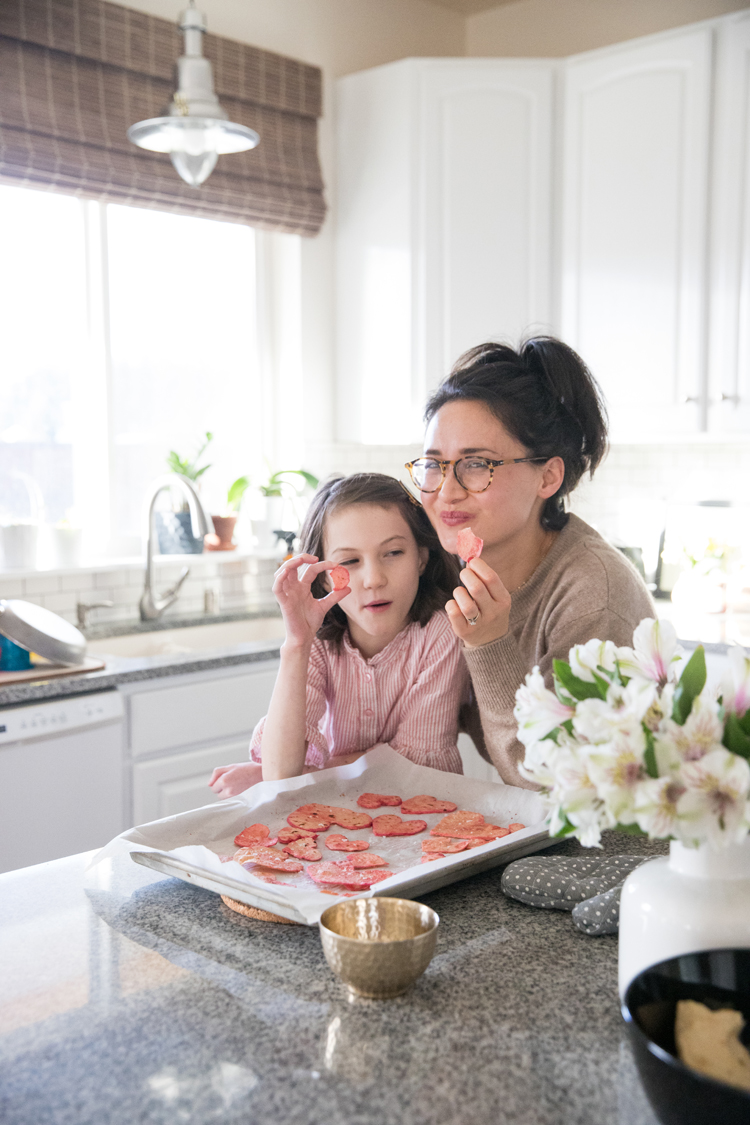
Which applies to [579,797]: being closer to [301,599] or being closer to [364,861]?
[364,861]

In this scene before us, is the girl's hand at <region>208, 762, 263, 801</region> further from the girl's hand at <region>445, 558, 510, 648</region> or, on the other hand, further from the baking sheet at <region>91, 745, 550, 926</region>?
the girl's hand at <region>445, 558, 510, 648</region>

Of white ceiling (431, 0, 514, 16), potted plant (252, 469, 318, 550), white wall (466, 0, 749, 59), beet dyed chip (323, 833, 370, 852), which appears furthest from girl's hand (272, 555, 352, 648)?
white ceiling (431, 0, 514, 16)

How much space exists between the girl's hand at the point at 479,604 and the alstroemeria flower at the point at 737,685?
533 millimetres

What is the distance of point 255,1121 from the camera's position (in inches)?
28.6

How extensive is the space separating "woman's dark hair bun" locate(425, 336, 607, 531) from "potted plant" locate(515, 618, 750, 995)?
30.9 inches

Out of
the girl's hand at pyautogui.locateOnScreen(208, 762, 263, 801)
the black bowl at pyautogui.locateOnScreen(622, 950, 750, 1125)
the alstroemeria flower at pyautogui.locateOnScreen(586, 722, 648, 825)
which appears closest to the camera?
the black bowl at pyautogui.locateOnScreen(622, 950, 750, 1125)

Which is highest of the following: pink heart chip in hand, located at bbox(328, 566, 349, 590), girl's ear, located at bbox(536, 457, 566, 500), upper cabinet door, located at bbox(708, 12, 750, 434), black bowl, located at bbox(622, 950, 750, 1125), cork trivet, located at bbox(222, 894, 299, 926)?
upper cabinet door, located at bbox(708, 12, 750, 434)

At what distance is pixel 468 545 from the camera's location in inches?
57.6

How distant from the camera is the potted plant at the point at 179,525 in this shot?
3.36 meters

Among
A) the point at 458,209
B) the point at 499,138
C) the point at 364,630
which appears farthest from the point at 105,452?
the point at 364,630

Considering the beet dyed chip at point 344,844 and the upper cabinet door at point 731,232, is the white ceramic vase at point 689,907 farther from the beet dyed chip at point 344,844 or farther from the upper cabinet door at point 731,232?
the upper cabinet door at point 731,232

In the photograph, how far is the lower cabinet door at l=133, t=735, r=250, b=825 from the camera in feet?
8.38

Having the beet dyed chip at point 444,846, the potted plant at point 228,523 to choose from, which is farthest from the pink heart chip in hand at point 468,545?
the potted plant at point 228,523

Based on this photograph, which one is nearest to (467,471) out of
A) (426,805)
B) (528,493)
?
(528,493)
